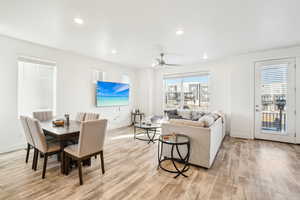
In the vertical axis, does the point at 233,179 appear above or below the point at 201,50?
below

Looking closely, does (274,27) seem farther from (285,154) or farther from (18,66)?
(18,66)

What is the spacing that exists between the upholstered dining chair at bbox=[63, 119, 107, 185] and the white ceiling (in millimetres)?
1870

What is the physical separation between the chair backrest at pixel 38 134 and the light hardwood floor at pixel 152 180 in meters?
0.51

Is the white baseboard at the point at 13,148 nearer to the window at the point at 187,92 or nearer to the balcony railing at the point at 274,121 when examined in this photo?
the window at the point at 187,92

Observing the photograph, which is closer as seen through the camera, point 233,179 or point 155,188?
point 155,188

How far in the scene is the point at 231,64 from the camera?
479cm

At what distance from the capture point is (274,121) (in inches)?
167

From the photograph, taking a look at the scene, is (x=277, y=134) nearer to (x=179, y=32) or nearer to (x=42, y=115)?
(x=179, y=32)

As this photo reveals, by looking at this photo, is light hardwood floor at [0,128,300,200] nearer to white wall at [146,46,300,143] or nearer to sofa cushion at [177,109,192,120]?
white wall at [146,46,300,143]

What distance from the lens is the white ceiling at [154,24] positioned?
2146 mm

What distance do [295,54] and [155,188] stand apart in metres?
5.15

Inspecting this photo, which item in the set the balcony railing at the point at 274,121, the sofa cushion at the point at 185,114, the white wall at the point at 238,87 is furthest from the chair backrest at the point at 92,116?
the balcony railing at the point at 274,121

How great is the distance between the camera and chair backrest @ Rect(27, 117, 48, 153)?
2.19 meters

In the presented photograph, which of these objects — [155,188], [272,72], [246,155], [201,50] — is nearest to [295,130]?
[272,72]
